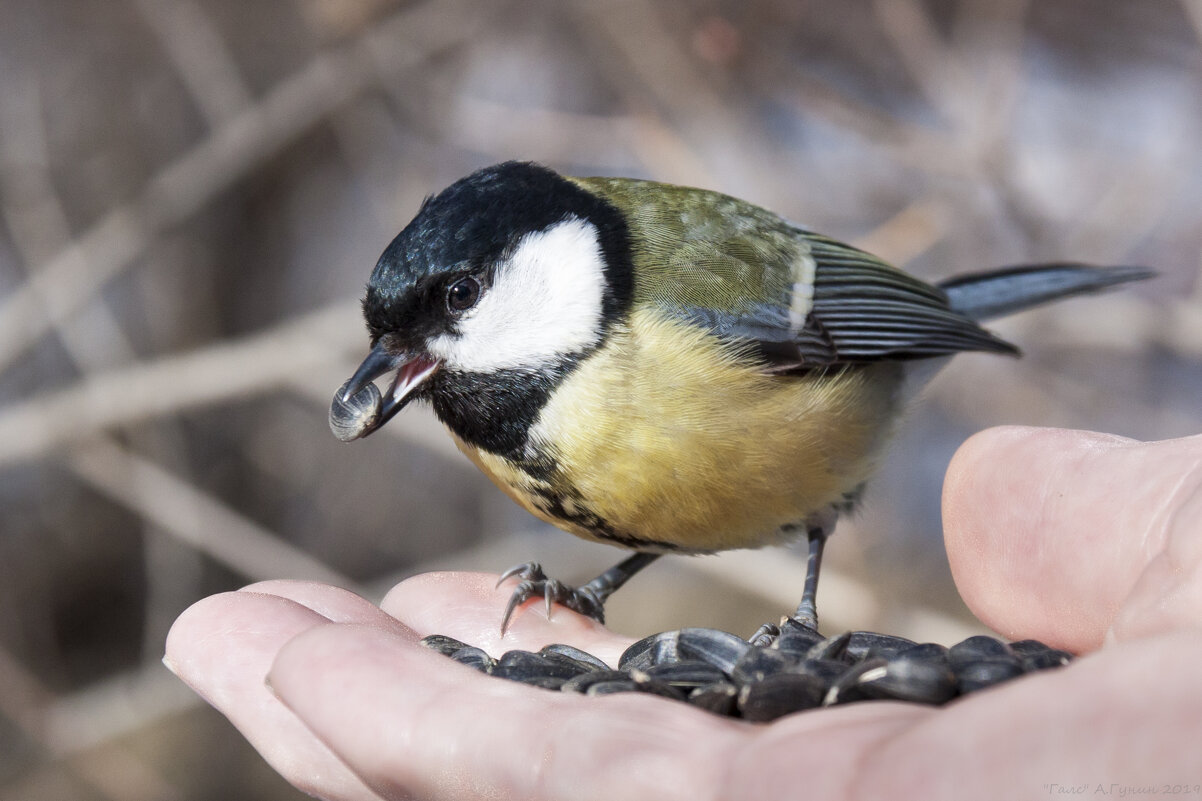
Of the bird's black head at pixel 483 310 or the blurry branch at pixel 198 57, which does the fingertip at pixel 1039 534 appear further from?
the blurry branch at pixel 198 57

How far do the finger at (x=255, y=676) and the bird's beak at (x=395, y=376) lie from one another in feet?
1.10

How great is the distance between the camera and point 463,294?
146cm

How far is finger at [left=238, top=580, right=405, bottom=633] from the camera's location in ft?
4.32

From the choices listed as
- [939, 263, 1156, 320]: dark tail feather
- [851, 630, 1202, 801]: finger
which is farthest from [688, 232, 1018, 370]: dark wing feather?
[851, 630, 1202, 801]: finger

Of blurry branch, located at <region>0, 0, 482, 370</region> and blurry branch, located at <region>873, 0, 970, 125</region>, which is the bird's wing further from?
blurry branch, located at <region>0, 0, 482, 370</region>

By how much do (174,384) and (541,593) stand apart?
5.67 ft

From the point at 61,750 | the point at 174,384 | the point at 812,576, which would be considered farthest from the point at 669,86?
the point at 61,750

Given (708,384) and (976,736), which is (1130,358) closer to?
(708,384)

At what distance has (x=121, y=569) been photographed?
376 cm

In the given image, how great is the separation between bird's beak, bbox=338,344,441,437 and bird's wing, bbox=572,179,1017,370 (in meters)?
0.35

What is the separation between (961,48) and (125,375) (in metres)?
2.72

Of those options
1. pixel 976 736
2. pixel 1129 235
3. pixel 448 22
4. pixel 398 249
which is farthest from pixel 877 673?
pixel 448 22

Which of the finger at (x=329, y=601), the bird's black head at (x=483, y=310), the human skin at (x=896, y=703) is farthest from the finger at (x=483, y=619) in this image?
the bird's black head at (x=483, y=310)

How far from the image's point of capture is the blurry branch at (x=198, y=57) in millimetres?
3064
